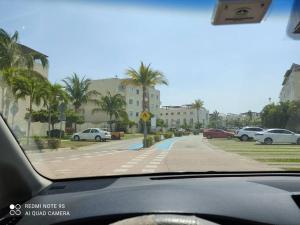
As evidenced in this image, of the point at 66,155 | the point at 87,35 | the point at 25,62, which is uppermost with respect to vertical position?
the point at 87,35

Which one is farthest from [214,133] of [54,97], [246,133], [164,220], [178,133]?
[164,220]

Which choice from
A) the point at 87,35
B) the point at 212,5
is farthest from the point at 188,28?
the point at 87,35

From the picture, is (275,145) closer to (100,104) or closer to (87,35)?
(100,104)

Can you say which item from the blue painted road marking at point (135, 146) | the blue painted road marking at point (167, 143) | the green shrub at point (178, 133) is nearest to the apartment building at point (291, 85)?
the blue painted road marking at point (135, 146)

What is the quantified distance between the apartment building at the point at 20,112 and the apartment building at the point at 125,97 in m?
0.56

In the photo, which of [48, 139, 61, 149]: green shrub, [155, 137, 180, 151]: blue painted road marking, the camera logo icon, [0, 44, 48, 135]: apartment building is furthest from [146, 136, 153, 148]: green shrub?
the camera logo icon

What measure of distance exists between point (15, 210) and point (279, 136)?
8.52 ft

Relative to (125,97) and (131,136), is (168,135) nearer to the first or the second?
(131,136)

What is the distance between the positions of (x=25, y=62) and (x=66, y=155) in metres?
1.32

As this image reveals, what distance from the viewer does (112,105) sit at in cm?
457

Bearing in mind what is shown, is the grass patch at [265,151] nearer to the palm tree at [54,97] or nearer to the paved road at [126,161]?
A: the paved road at [126,161]

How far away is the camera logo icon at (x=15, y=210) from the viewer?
2676 mm

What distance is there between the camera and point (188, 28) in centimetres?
348

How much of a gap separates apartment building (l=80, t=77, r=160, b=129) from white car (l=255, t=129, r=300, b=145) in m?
1.20
